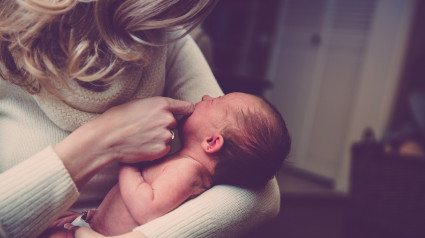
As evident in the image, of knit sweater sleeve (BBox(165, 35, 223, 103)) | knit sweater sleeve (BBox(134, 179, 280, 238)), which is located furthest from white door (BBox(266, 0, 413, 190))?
knit sweater sleeve (BBox(134, 179, 280, 238))

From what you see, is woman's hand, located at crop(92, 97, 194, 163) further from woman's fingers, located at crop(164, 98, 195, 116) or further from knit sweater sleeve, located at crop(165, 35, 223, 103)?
knit sweater sleeve, located at crop(165, 35, 223, 103)

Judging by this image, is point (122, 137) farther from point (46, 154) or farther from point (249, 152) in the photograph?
point (249, 152)

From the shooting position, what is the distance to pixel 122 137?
75cm

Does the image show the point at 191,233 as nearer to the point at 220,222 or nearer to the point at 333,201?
the point at 220,222

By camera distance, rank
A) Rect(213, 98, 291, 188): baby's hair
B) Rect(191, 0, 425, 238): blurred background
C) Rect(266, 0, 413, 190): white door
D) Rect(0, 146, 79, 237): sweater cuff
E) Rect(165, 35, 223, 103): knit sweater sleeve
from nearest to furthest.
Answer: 1. Rect(0, 146, 79, 237): sweater cuff
2. Rect(213, 98, 291, 188): baby's hair
3. Rect(165, 35, 223, 103): knit sweater sleeve
4. Rect(191, 0, 425, 238): blurred background
5. Rect(266, 0, 413, 190): white door

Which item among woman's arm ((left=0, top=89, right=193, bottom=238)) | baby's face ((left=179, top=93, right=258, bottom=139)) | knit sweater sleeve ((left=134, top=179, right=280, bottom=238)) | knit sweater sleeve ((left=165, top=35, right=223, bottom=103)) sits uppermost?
knit sweater sleeve ((left=165, top=35, right=223, bottom=103))

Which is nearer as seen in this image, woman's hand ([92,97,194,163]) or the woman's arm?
the woman's arm

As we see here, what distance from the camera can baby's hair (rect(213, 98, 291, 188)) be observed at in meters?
0.83

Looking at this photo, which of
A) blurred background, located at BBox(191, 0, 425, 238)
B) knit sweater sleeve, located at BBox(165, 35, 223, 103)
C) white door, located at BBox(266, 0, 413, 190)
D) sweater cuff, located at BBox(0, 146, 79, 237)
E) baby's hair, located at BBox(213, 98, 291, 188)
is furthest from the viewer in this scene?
white door, located at BBox(266, 0, 413, 190)

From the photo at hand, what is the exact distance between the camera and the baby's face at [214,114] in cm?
86

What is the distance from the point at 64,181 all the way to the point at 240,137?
0.38 m

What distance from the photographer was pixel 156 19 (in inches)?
28.4

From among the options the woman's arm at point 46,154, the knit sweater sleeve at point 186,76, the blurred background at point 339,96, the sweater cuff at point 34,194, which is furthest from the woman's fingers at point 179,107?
the blurred background at point 339,96

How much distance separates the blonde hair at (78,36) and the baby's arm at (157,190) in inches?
8.5
